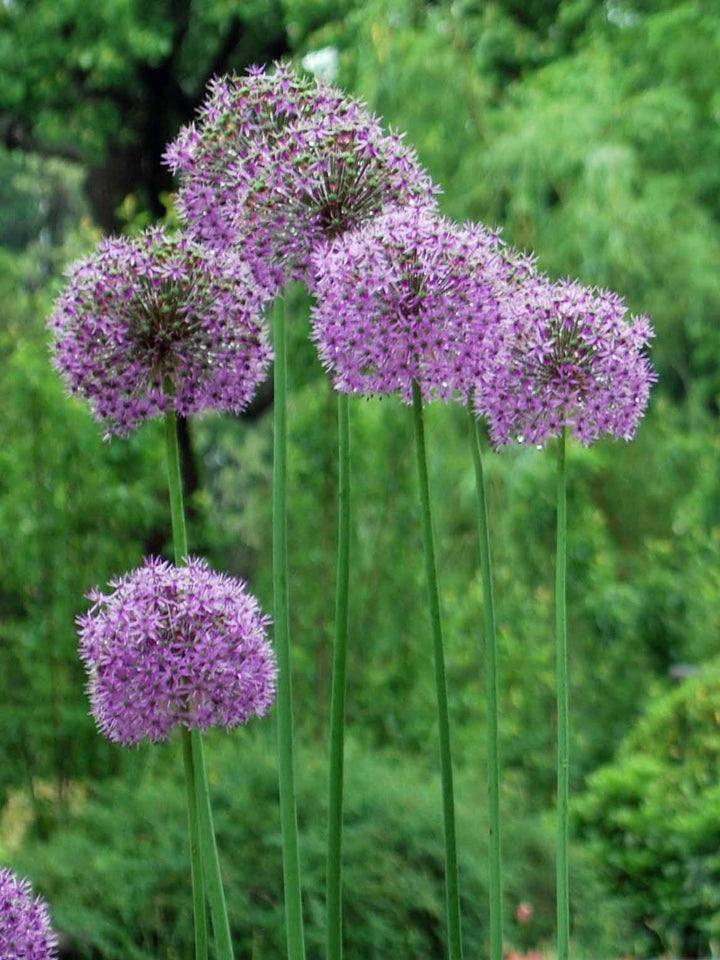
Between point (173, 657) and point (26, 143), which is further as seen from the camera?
point (26, 143)

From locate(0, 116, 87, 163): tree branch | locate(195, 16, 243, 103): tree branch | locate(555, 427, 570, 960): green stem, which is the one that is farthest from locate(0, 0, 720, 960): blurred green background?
locate(555, 427, 570, 960): green stem

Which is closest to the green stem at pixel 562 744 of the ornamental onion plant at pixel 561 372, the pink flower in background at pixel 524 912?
the ornamental onion plant at pixel 561 372

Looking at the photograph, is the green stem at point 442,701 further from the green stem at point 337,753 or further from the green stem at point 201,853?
the green stem at point 201,853

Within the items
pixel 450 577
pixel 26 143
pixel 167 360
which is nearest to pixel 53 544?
pixel 450 577

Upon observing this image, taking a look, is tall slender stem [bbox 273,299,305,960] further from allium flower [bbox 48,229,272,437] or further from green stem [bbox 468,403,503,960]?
green stem [bbox 468,403,503,960]

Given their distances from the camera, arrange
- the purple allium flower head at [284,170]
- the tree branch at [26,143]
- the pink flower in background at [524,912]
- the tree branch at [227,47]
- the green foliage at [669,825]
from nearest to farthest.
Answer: the purple allium flower head at [284,170], the pink flower in background at [524,912], the green foliage at [669,825], the tree branch at [227,47], the tree branch at [26,143]

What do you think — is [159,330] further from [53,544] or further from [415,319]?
[53,544]

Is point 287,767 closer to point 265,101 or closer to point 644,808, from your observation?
point 265,101
